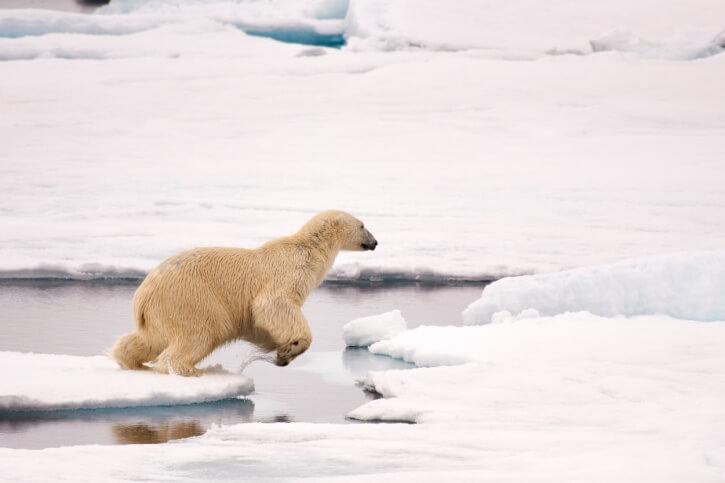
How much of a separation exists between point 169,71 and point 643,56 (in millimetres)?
7320

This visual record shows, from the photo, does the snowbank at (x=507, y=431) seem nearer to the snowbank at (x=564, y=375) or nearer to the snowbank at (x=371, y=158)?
the snowbank at (x=564, y=375)

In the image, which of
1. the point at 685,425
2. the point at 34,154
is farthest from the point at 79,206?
the point at 685,425

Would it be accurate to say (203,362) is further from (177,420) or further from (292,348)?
(177,420)

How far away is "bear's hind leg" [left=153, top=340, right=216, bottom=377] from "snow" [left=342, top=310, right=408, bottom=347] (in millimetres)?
1641

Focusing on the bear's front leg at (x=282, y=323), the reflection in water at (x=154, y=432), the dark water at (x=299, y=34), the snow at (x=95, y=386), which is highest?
the dark water at (x=299, y=34)

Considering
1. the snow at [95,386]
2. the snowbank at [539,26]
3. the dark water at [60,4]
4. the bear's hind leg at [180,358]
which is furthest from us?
the dark water at [60,4]

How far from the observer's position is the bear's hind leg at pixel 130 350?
571 centimetres

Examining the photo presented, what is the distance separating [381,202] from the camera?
13.0 m

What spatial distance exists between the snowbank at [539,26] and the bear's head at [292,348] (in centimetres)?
1333

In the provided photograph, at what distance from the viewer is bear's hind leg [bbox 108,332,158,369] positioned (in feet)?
18.7

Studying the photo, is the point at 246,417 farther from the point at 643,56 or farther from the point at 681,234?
the point at 643,56

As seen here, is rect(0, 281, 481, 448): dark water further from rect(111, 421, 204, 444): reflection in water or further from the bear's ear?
the bear's ear

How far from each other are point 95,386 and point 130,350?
1.48 ft

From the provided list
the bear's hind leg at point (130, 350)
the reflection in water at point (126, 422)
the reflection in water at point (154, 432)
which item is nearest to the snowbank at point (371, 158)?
the bear's hind leg at point (130, 350)
